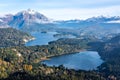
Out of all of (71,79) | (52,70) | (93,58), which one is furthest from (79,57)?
(71,79)

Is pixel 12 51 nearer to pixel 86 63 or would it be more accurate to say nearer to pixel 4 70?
pixel 86 63

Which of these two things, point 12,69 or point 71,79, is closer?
point 71,79

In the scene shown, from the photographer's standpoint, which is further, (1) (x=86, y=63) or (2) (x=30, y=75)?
(1) (x=86, y=63)

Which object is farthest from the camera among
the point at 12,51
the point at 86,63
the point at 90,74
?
the point at 12,51

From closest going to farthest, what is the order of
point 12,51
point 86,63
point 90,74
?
point 90,74
point 86,63
point 12,51

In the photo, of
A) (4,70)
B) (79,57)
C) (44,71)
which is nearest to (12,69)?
(4,70)

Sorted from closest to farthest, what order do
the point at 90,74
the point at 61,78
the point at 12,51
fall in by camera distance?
the point at 61,78, the point at 90,74, the point at 12,51

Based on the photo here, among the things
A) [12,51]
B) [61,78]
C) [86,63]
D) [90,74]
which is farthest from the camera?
[12,51]

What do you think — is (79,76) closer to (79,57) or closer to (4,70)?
(4,70)
